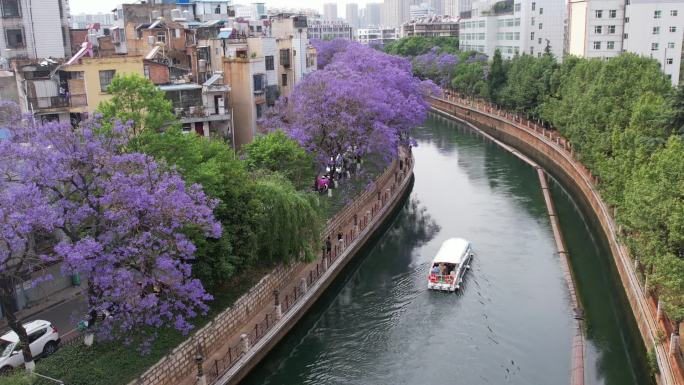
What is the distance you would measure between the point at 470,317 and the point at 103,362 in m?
15.7

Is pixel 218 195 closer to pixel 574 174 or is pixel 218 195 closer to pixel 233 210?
pixel 233 210

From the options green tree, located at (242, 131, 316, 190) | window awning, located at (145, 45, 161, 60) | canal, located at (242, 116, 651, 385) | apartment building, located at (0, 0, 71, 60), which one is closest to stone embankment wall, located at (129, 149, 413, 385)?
canal, located at (242, 116, 651, 385)

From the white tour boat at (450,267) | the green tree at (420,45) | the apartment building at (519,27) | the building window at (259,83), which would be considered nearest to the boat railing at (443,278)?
the white tour boat at (450,267)

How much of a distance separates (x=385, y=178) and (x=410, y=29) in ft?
406

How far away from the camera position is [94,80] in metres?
36.8

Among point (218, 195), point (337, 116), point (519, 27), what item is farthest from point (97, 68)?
point (519, 27)

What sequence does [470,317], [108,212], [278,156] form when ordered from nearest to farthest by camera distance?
[108,212] < [470,317] < [278,156]

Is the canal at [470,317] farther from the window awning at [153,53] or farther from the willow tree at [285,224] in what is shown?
the window awning at [153,53]

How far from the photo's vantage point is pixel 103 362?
19.6 meters

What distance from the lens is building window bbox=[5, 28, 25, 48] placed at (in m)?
45.5

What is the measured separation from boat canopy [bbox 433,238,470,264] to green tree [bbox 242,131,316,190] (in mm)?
8276

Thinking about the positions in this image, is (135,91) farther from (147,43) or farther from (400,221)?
(147,43)

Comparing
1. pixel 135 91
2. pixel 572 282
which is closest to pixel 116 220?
pixel 135 91

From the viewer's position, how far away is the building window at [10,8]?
4522 centimetres
